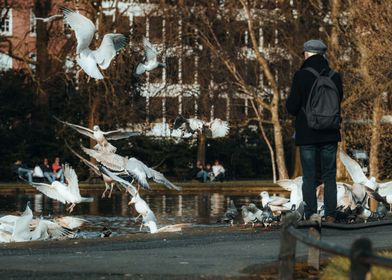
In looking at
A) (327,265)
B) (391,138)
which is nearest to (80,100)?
(391,138)

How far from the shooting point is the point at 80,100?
5825 centimetres

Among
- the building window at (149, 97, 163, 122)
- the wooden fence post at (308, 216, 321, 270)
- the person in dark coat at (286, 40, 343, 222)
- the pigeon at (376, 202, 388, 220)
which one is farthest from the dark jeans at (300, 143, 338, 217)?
the building window at (149, 97, 163, 122)

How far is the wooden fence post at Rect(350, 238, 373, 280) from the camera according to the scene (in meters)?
7.72

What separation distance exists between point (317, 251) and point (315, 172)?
13.7 feet

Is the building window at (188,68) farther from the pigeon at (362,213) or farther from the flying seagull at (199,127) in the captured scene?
the pigeon at (362,213)

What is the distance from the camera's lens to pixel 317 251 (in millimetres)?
11305

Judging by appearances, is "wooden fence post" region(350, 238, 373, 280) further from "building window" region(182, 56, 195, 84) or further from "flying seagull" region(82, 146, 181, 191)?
"building window" region(182, 56, 195, 84)

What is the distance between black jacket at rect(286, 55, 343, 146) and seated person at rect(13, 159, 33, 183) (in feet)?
132

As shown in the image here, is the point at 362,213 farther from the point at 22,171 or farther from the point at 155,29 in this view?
the point at 22,171

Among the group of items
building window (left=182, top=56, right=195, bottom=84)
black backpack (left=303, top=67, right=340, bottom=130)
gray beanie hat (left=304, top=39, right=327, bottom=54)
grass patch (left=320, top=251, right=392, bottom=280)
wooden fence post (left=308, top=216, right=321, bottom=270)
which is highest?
building window (left=182, top=56, right=195, bottom=84)

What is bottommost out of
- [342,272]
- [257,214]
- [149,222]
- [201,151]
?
[342,272]

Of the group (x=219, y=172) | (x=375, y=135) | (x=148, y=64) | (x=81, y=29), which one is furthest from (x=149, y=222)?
(x=219, y=172)

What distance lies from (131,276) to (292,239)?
1.47 meters

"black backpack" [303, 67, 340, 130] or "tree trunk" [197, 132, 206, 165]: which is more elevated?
"tree trunk" [197, 132, 206, 165]
